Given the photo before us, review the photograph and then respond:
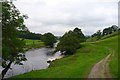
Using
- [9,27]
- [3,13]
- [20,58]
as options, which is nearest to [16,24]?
[9,27]

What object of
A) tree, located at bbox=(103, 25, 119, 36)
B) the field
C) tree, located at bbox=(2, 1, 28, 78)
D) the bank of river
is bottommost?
the bank of river

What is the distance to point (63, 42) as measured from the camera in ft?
186

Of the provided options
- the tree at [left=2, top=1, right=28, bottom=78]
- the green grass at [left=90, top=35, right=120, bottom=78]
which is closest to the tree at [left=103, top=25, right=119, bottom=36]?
the green grass at [left=90, top=35, right=120, bottom=78]

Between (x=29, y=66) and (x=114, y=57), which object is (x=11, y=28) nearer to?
(x=29, y=66)

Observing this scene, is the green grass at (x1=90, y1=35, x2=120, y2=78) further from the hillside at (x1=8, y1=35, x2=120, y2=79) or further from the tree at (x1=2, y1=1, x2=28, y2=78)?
the tree at (x1=2, y1=1, x2=28, y2=78)

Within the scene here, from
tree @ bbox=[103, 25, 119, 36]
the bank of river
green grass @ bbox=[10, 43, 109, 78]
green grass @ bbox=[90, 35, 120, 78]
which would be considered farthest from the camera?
tree @ bbox=[103, 25, 119, 36]

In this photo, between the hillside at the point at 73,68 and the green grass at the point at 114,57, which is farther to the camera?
the hillside at the point at 73,68

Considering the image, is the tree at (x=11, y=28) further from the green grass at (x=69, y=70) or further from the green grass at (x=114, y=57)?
the green grass at (x=114, y=57)

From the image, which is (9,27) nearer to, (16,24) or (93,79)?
(16,24)

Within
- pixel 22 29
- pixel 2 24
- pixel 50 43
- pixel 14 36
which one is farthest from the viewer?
pixel 50 43

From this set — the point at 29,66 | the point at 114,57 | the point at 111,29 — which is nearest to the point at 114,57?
the point at 114,57

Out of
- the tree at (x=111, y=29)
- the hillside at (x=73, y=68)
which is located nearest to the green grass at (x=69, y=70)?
the hillside at (x=73, y=68)

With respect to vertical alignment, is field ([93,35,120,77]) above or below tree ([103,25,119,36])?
below

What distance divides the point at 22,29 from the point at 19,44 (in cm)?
300
